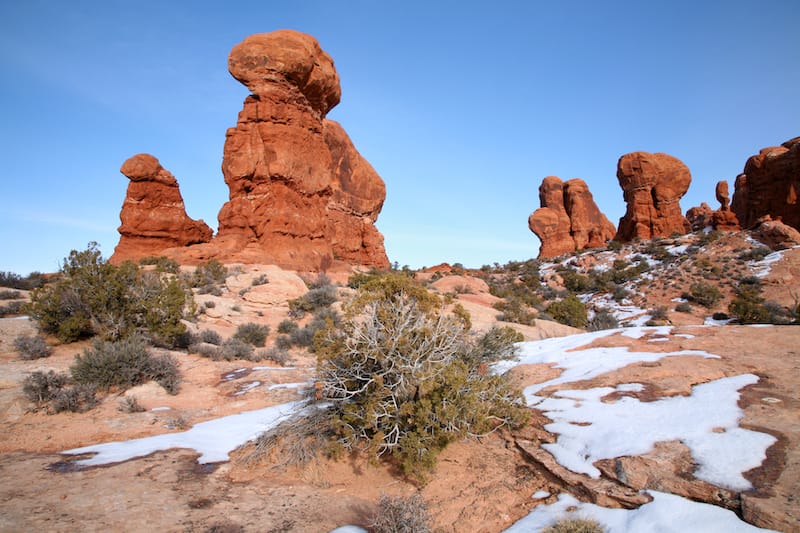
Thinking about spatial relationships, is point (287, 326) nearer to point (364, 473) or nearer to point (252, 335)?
point (252, 335)

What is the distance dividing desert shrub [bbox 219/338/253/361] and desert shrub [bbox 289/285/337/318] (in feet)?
12.7

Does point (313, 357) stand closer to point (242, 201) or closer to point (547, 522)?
point (547, 522)

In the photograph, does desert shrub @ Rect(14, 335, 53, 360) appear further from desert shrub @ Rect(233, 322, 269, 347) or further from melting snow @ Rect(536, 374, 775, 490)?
melting snow @ Rect(536, 374, 775, 490)

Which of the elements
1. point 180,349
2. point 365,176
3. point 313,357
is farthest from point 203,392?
point 365,176

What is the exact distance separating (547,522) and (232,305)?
40.2ft

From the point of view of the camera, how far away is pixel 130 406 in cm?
546

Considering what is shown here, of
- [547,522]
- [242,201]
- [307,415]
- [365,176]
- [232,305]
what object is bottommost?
[547,522]

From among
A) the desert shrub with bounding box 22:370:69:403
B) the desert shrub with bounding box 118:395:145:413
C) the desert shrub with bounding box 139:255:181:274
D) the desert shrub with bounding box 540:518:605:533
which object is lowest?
the desert shrub with bounding box 540:518:605:533

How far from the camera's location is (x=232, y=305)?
42.9ft

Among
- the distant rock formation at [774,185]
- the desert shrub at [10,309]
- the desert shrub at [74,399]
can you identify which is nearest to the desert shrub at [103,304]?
the desert shrub at [10,309]

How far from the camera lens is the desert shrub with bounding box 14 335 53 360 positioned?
7.05 meters

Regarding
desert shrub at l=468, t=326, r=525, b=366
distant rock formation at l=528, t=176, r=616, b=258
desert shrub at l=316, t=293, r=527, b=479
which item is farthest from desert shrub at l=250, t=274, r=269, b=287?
distant rock formation at l=528, t=176, r=616, b=258

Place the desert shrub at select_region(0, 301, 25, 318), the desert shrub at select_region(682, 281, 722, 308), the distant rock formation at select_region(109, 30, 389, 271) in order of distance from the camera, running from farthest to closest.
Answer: the distant rock formation at select_region(109, 30, 389, 271) < the desert shrub at select_region(682, 281, 722, 308) < the desert shrub at select_region(0, 301, 25, 318)

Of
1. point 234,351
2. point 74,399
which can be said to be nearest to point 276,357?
point 234,351
